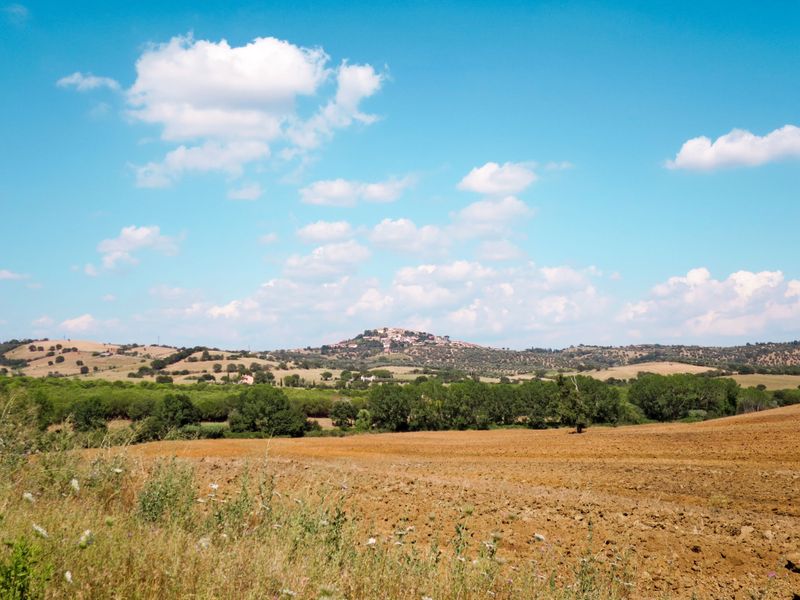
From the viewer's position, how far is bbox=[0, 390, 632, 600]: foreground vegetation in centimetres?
416

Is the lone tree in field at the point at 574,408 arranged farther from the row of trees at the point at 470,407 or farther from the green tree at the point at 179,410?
the green tree at the point at 179,410

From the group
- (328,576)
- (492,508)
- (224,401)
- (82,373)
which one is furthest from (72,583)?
(82,373)

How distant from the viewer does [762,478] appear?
78.1 ft

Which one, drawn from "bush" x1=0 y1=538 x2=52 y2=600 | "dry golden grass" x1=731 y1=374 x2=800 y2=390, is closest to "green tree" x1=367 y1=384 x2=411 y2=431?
"dry golden grass" x1=731 y1=374 x2=800 y2=390

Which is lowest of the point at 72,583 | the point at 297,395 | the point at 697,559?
the point at 297,395

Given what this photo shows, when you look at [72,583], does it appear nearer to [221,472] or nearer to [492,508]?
[492,508]

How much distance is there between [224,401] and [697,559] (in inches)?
2841

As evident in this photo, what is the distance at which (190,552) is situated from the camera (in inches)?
187

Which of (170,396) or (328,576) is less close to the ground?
(328,576)

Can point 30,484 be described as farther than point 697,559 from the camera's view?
No

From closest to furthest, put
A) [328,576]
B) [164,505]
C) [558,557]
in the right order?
[328,576], [164,505], [558,557]

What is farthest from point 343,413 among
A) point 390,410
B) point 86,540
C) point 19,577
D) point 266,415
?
point 19,577

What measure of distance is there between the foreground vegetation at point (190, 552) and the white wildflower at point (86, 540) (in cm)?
2

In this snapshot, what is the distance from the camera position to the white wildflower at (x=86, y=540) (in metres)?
4.08
